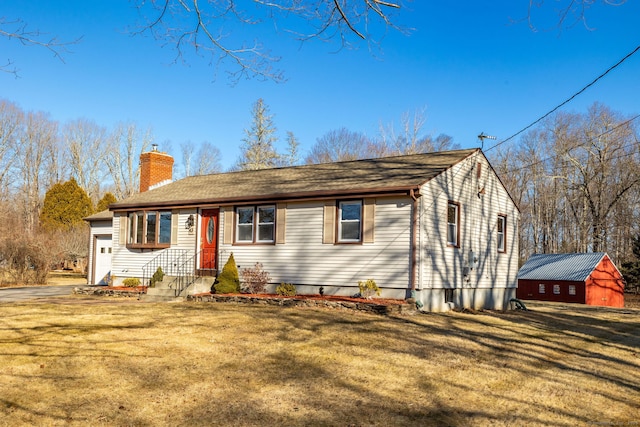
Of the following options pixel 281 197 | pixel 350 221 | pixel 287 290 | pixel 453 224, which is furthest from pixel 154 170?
pixel 453 224

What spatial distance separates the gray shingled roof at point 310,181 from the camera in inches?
634

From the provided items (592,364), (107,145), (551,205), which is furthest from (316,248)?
(107,145)

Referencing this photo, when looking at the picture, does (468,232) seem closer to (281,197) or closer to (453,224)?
(453,224)

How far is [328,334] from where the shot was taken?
1061 cm

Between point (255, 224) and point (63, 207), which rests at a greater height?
point (63, 207)

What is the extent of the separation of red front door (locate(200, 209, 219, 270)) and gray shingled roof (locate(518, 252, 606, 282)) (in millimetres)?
26966

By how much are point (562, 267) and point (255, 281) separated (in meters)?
28.2

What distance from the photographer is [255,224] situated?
1780 cm

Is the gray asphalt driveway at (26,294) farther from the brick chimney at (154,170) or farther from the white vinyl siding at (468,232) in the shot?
the white vinyl siding at (468,232)

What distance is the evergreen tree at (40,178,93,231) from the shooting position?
4216cm

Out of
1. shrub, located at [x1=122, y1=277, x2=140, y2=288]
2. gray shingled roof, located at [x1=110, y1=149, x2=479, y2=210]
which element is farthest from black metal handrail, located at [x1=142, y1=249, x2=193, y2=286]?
gray shingled roof, located at [x1=110, y1=149, x2=479, y2=210]

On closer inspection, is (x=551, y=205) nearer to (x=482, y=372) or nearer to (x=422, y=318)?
(x=422, y=318)

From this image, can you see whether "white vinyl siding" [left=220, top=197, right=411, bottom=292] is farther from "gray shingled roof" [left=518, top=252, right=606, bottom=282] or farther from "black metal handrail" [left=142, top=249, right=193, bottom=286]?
"gray shingled roof" [left=518, top=252, right=606, bottom=282]

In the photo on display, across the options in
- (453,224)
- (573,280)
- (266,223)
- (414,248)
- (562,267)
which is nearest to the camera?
(414,248)
